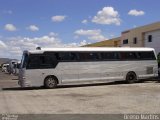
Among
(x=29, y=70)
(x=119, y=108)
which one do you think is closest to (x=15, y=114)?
(x=119, y=108)

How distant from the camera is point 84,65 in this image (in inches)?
1000

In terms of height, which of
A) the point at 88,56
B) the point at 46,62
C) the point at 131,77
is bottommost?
the point at 131,77

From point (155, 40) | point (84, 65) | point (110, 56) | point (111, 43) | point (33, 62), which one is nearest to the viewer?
point (33, 62)

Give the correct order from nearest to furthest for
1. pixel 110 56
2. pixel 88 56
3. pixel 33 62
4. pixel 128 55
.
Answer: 1. pixel 33 62
2. pixel 88 56
3. pixel 110 56
4. pixel 128 55

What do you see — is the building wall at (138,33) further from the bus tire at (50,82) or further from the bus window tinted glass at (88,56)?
the bus tire at (50,82)

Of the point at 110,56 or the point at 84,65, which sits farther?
the point at 110,56

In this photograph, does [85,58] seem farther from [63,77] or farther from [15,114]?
[15,114]

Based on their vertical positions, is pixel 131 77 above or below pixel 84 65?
below

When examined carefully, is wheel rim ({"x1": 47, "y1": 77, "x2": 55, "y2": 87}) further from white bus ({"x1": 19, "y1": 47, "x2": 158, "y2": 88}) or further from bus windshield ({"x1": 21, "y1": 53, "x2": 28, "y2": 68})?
bus windshield ({"x1": 21, "y1": 53, "x2": 28, "y2": 68})

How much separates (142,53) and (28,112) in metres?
16.6

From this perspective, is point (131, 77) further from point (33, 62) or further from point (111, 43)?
point (111, 43)

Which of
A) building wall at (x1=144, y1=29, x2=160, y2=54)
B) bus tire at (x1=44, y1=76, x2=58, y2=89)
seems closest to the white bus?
bus tire at (x1=44, y1=76, x2=58, y2=89)

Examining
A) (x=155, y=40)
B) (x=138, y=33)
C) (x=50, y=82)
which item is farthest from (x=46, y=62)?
(x=138, y=33)

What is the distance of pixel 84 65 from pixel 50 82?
2781 mm
